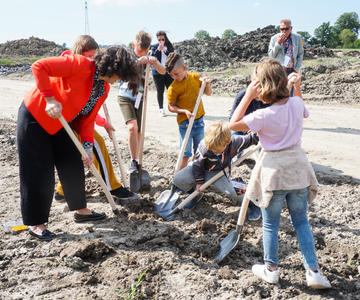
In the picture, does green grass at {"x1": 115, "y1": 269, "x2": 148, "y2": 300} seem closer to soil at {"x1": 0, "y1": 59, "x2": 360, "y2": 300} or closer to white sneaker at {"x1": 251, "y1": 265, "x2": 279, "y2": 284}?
soil at {"x1": 0, "y1": 59, "x2": 360, "y2": 300}

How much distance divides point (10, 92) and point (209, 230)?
38.4 feet

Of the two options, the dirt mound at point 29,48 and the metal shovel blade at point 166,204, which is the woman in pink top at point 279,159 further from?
the dirt mound at point 29,48

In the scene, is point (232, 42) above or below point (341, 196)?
above

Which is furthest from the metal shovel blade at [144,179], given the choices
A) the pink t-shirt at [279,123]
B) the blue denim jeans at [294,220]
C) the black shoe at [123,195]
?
the pink t-shirt at [279,123]

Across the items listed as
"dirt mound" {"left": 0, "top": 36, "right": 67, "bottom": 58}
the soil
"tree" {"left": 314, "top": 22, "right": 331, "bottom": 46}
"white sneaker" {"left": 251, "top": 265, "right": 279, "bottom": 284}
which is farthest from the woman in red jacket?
"tree" {"left": 314, "top": 22, "right": 331, "bottom": 46}

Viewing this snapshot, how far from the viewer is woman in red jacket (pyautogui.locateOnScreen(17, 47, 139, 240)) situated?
8.49 feet

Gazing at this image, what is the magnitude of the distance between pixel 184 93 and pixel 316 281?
2578 millimetres

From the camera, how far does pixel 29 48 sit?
3222 cm

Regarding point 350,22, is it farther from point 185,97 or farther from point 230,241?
point 230,241

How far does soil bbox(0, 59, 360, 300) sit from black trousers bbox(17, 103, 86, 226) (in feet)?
1.25

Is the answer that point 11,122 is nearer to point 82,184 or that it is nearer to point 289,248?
point 82,184

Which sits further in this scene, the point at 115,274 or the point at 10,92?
the point at 10,92

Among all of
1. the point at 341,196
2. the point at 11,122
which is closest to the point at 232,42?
the point at 11,122

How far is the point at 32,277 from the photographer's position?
2.63 metres
